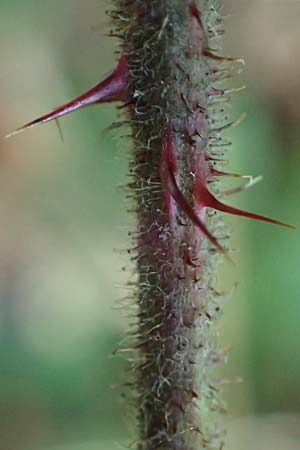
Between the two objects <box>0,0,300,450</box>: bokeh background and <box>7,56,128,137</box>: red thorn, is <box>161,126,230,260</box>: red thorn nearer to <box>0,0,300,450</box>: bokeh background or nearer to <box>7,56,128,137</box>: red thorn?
<box>7,56,128,137</box>: red thorn

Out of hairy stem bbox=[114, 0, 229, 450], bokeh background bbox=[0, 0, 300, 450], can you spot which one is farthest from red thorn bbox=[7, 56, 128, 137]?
bokeh background bbox=[0, 0, 300, 450]

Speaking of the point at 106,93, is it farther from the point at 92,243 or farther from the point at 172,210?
the point at 92,243

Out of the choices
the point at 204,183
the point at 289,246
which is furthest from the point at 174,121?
the point at 289,246

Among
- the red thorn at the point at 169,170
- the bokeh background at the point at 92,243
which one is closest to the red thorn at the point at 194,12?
the red thorn at the point at 169,170

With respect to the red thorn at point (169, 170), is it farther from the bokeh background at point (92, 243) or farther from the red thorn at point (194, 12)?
the bokeh background at point (92, 243)

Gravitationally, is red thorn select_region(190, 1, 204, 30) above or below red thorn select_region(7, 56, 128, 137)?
above

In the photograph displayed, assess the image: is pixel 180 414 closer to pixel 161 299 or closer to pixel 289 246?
pixel 161 299

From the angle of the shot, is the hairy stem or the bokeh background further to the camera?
the bokeh background
